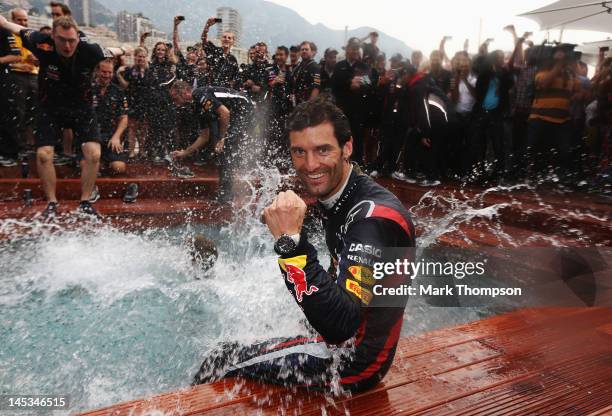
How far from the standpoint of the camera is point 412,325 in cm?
335

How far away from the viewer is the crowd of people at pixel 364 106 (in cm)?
566

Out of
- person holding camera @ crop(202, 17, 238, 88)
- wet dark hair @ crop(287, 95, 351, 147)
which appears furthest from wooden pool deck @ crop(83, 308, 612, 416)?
person holding camera @ crop(202, 17, 238, 88)

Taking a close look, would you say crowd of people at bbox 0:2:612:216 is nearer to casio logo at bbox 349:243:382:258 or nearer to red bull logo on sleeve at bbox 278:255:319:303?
red bull logo on sleeve at bbox 278:255:319:303

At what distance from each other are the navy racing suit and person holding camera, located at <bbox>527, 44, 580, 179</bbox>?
4.91m

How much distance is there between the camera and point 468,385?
77.3 inches

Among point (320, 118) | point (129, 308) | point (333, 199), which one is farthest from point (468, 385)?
point (129, 308)

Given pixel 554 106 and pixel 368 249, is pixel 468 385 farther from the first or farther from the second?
pixel 554 106

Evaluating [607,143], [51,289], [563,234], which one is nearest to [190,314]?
[51,289]

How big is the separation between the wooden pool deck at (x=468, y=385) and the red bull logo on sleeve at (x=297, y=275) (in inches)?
23.5

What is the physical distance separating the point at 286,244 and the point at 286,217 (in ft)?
0.33

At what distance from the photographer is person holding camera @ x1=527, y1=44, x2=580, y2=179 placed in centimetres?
560

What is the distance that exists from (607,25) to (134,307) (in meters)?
8.15

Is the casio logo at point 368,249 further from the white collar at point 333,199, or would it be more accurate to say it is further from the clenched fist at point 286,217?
the white collar at point 333,199

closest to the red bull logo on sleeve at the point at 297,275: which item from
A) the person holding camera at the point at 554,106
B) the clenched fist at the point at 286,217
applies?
the clenched fist at the point at 286,217
